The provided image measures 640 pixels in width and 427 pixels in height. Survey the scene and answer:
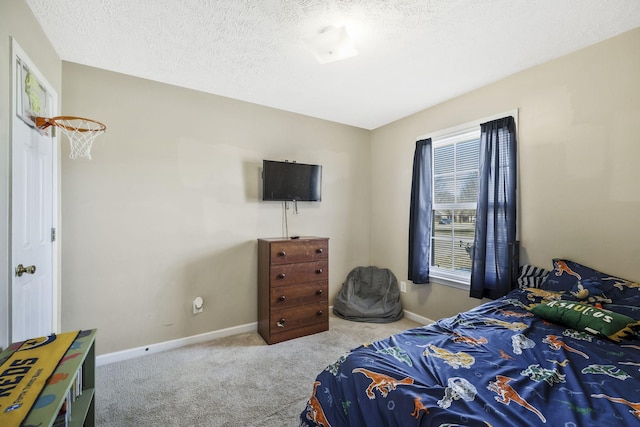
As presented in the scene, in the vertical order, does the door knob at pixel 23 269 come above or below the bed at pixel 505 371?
above

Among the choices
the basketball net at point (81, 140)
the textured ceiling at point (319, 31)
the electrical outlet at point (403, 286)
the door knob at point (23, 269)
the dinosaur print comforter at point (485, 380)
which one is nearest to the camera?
the dinosaur print comforter at point (485, 380)

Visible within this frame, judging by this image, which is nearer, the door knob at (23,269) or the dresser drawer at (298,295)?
the door knob at (23,269)

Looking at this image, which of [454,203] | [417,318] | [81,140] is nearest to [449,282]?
[417,318]

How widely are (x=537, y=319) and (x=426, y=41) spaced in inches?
77.6

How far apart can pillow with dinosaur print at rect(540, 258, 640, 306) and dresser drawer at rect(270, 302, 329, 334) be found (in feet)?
6.48

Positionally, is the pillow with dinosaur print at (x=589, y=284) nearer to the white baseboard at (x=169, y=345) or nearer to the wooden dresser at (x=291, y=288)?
the wooden dresser at (x=291, y=288)

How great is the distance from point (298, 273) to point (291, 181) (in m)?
1.02

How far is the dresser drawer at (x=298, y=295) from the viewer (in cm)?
273

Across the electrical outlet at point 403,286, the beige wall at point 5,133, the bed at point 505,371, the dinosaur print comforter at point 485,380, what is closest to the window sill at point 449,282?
the electrical outlet at point 403,286

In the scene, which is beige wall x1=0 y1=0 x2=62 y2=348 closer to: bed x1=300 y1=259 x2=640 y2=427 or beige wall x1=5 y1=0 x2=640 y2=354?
beige wall x1=5 y1=0 x2=640 y2=354

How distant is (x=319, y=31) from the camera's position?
1848 millimetres

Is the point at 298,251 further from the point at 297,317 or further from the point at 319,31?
the point at 319,31

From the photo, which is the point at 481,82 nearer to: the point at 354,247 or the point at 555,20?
the point at 555,20

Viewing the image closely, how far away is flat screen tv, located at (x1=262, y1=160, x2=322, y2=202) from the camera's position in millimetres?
2967
